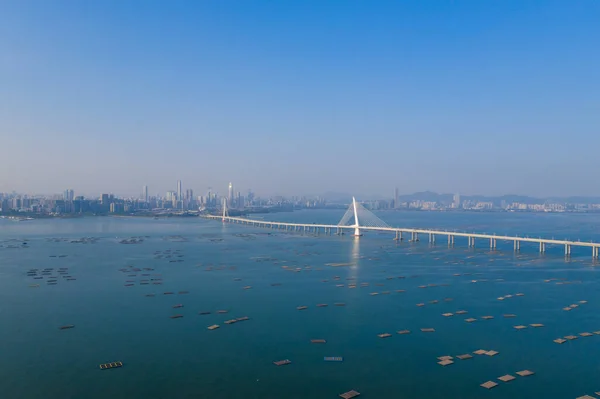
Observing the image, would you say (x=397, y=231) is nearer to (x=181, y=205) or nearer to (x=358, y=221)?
(x=358, y=221)

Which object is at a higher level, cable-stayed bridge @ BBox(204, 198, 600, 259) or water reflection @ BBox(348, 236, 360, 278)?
cable-stayed bridge @ BBox(204, 198, 600, 259)

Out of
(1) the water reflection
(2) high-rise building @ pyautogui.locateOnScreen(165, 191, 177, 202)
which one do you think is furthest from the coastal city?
(1) the water reflection

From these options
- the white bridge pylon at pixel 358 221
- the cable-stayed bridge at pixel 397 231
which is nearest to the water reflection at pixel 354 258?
the white bridge pylon at pixel 358 221

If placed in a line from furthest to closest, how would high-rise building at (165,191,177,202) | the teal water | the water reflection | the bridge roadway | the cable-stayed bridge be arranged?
high-rise building at (165,191,177,202) → the cable-stayed bridge → the bridge roadway → the water reflection → the teal water

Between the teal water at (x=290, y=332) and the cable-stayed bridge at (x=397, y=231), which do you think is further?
the cable-stayed bridge at (x=397, y=231)

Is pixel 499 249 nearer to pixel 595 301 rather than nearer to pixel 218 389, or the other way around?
pixel 595 301

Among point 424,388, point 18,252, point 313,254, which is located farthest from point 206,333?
point 18,252

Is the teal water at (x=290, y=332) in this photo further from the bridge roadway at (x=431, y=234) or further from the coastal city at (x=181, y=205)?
the coastal city at (x=181, y=205)

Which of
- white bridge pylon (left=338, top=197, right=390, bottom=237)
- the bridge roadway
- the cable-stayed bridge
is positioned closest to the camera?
the bridge roadway

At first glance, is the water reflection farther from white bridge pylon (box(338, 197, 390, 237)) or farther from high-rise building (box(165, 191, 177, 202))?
high-rise building (box(165, 191, 177, 202))
